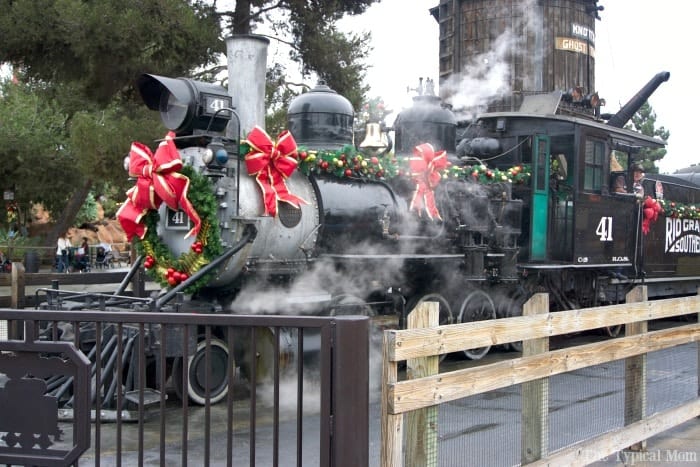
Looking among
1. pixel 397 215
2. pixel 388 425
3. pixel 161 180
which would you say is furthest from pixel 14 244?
pixel 388 425

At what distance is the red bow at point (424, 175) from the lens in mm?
9211

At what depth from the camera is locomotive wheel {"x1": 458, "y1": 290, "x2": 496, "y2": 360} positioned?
32.7 feet

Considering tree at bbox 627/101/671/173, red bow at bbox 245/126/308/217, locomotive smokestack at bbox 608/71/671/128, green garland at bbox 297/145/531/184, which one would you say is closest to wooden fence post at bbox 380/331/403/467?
red bow at bbox 245/126/308/217

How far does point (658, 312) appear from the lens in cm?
586

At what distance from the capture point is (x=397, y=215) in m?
9.04

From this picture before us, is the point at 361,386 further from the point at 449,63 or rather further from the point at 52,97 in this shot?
the point at 449,63

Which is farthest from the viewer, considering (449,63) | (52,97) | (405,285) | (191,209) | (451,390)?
(449,63)

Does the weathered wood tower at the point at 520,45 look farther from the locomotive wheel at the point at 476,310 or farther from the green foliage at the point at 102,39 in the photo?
the locomotive wheel at the point at 476,310

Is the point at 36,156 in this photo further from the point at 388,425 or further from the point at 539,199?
the point at 388,425

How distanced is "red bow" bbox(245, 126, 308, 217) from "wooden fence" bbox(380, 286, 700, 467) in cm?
337

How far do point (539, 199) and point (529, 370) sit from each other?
692 centimetres

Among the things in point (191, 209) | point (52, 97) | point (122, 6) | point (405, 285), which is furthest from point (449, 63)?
point (191, 209)

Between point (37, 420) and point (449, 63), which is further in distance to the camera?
point (449, 63)

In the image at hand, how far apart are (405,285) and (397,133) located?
2.52 m
